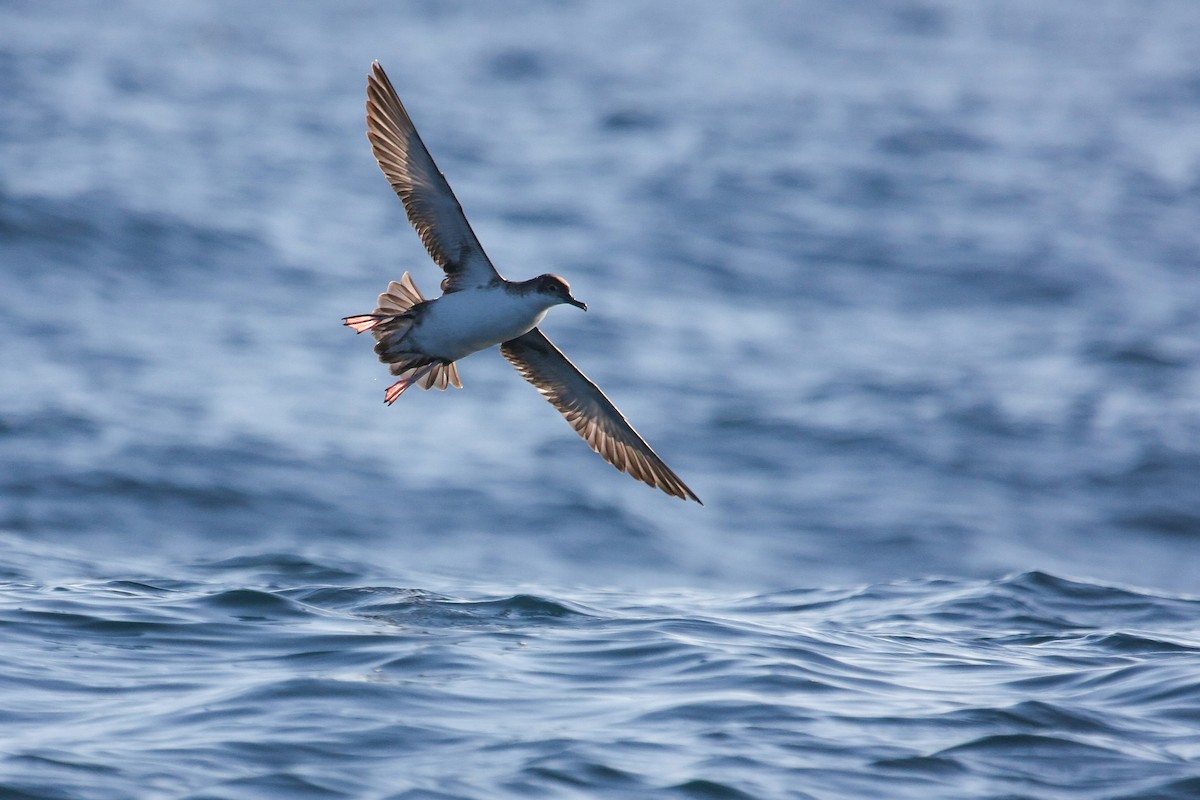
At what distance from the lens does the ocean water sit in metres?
5.55

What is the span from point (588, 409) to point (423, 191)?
1713mm

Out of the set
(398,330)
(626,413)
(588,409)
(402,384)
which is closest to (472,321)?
(398,330)

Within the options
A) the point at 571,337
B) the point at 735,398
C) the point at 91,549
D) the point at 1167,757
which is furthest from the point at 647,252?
the point at 1167,757

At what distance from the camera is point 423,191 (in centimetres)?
715

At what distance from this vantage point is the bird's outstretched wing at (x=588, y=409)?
7.95m

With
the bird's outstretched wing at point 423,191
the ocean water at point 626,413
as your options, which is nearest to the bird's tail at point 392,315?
the bird's outstretched wing at point 423,191

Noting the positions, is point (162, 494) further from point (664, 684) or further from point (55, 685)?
point (664, 684)

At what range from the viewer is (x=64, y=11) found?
25.4 m

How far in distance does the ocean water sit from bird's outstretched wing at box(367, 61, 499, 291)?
1670 millimetres

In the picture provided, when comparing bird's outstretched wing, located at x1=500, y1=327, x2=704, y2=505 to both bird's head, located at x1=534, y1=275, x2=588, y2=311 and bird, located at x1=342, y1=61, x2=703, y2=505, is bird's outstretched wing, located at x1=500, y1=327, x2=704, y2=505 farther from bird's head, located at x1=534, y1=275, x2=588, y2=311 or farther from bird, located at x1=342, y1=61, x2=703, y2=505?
bird's head, located at x1=534, y1=275, x2=588, y2=311

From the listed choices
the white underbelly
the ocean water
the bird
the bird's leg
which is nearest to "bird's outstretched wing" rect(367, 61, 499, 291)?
the bird

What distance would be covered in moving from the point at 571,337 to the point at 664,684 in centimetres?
950

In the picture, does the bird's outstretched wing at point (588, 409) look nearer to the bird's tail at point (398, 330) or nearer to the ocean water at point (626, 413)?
the bird's tail at point (398, 330)

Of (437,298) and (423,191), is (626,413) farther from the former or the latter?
(423,191)
